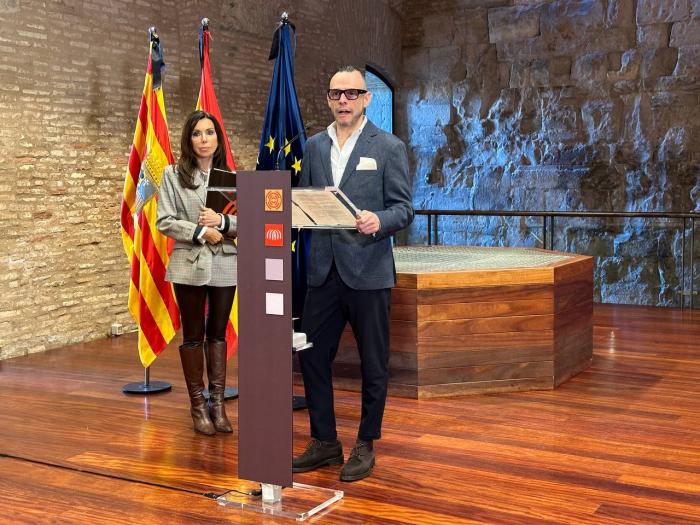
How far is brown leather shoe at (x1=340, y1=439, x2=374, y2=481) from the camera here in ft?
12.0

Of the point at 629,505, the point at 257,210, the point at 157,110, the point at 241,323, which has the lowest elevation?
the point at 629,505

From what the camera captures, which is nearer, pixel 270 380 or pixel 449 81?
pixel 270 380

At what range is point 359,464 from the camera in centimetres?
371

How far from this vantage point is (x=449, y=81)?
1119cm

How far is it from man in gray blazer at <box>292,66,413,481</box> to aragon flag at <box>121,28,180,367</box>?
181 cm

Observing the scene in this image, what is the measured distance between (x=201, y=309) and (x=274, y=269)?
4.23 ft

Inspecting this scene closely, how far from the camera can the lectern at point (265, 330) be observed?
3180mm

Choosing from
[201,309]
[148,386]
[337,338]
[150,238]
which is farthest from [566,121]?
[337,338]

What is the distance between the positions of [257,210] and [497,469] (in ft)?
4.95

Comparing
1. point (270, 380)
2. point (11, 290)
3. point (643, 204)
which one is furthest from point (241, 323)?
point (643, 204)

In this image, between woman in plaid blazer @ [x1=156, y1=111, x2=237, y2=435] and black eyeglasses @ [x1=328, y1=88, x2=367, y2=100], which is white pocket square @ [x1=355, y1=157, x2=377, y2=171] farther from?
woman in plaid blazer @ [x1=156, y1=111, x2=237, y2=435]

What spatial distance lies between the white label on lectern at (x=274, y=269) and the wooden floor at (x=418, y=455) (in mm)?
854

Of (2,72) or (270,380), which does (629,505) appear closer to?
(270,380)

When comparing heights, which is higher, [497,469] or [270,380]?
[270,380]
